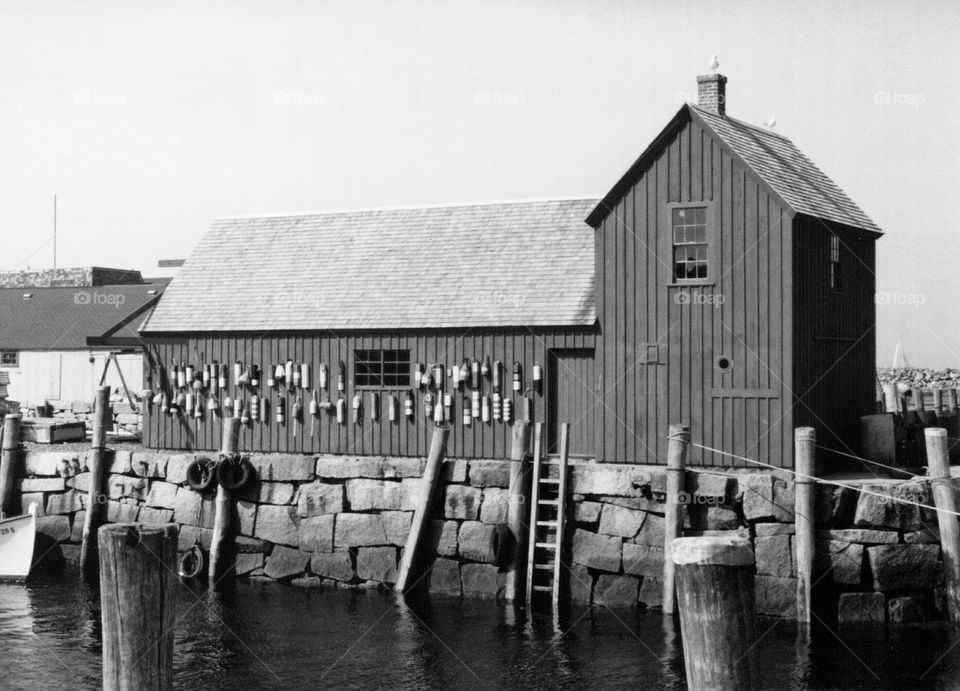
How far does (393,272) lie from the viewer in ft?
91.2

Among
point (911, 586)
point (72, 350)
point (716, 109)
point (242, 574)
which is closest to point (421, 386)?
point (242, 574)

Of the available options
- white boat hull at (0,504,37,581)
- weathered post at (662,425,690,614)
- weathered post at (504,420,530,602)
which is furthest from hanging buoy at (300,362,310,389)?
weathered post at (662,425,690,614)

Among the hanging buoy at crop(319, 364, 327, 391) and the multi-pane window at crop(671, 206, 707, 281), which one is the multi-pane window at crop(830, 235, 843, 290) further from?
the hanging buoy at crop(319, 364, 327, 391)

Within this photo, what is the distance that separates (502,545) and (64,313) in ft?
105

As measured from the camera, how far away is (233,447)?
26.4 m

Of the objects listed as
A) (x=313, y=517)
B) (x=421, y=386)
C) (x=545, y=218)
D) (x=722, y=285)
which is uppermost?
(x=545, y=218)

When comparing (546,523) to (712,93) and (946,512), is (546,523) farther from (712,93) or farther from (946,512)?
(712,93)

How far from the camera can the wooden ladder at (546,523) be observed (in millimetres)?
22406

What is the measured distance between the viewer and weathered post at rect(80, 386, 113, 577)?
26.5m

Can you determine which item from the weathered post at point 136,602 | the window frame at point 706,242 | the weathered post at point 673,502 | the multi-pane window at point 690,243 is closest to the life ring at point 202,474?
the weathered post at point 673,502

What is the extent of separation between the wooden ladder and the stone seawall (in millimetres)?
375

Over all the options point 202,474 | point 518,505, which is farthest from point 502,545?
point 202,474

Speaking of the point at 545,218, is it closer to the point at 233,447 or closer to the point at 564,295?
the point at 564,295

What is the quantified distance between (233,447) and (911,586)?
A: 1420cm
